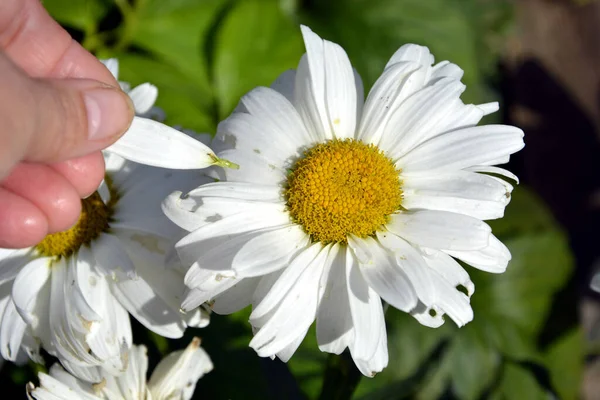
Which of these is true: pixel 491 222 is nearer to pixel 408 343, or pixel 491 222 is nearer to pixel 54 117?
pixel 408 343

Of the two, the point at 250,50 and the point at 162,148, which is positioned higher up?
the point at 162,148

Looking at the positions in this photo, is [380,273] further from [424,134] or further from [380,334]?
[424,134]

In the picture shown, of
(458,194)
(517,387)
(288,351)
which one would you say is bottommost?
(517,387)

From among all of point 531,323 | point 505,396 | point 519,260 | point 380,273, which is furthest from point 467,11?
point 380,273

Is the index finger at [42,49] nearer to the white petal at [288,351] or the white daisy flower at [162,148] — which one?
the white daisy flower at [162,148]

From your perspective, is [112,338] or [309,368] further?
[309,368]

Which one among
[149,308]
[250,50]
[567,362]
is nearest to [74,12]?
[250,50]

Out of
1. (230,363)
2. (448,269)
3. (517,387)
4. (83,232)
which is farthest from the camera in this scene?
(517,387)

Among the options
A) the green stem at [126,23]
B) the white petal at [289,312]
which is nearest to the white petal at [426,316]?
the white petal at [289,312]
